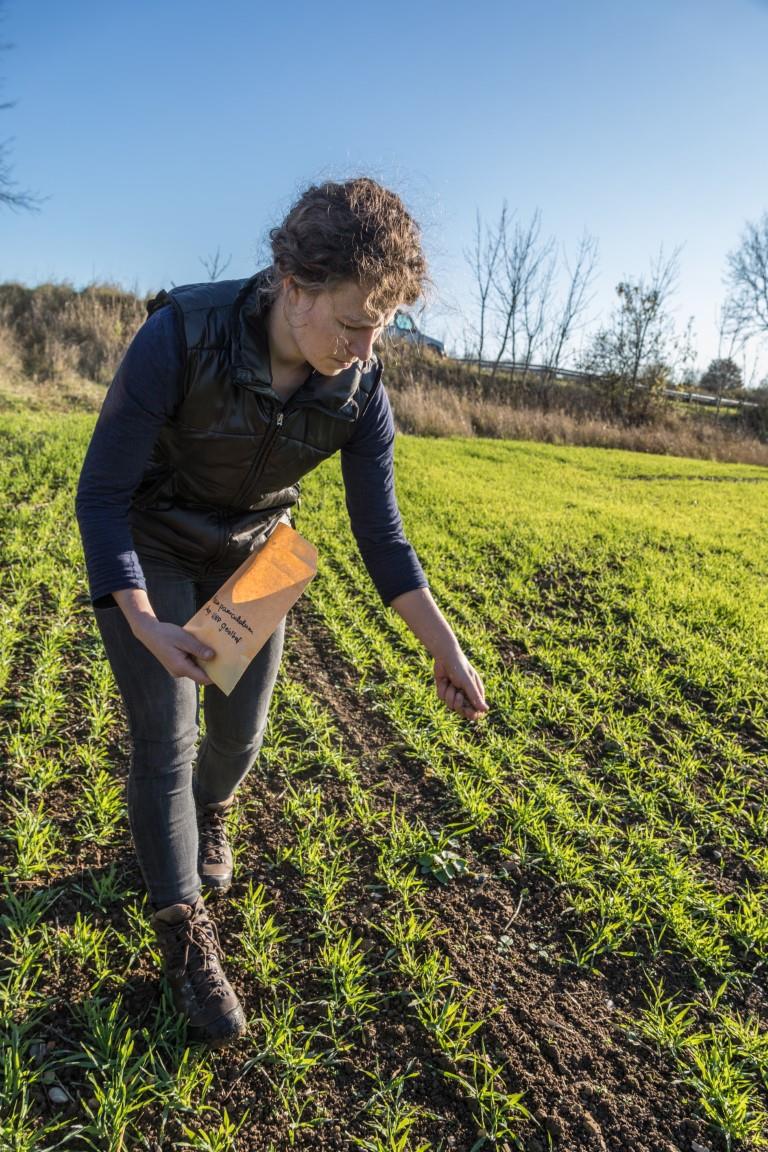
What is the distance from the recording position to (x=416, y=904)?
2631 millimetres

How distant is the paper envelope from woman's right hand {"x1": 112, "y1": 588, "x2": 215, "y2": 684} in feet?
0.11

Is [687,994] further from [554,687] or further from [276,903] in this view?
[554,687]

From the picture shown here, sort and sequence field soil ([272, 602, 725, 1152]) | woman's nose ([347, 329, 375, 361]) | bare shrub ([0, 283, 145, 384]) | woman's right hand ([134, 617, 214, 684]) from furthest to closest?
bare shrub ([0, 283, 145, 384]) → field soil ([272, 602, 725, 1152]) → woman's nose ([347, 329, 375, 361]) → woman's right hand ([134, 617, 214, 684])

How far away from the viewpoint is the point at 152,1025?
2.05 metres

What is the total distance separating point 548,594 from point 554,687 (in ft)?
5.42

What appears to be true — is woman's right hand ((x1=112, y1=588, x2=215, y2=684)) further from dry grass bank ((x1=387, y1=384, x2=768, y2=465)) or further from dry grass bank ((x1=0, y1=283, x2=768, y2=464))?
dry grass bank ((x1=387, y1=384, x2=768, y2=465))

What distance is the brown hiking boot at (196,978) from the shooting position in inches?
78.3

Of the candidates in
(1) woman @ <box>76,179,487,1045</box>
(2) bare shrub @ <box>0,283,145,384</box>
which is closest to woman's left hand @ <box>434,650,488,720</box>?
(1) woman @ <box>76,179,487,1045</box>

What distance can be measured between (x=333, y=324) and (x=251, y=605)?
689 mm

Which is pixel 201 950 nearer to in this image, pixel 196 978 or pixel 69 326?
pixel 196 978

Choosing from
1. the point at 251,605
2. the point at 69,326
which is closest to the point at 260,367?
the point at 251,605

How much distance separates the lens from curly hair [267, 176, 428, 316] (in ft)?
5.72

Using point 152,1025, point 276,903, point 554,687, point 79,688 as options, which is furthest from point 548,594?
point 152,1025

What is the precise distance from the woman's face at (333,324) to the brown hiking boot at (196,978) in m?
1.43
